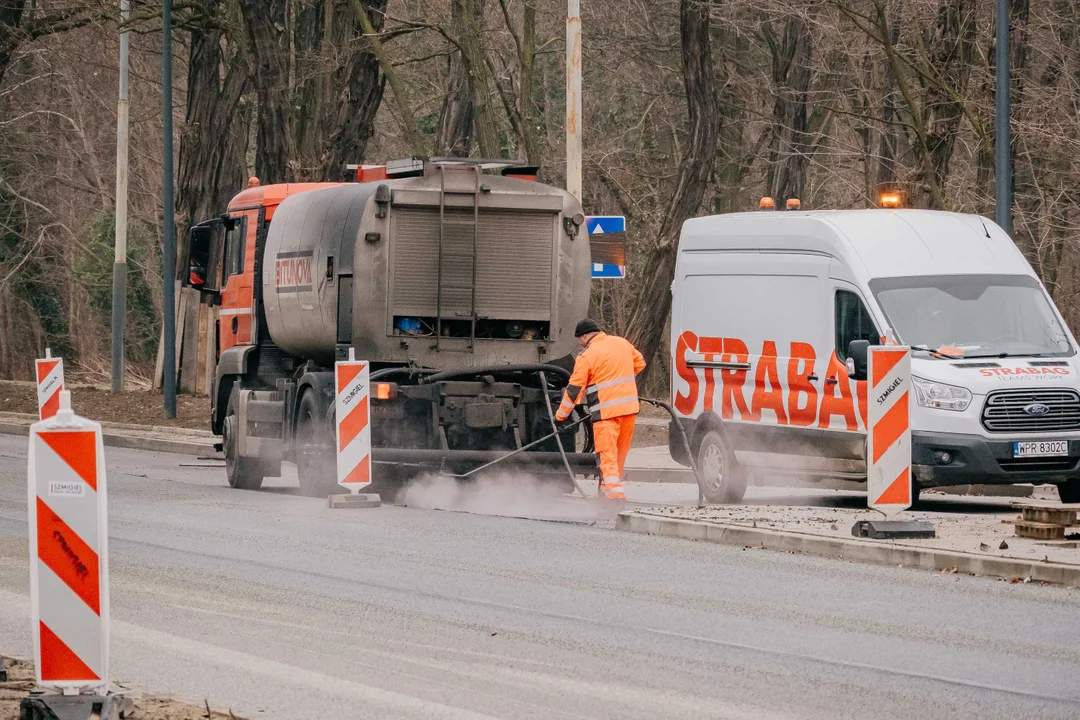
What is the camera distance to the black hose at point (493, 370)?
57.4 ft

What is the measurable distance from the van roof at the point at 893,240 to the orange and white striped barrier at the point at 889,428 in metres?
3.65

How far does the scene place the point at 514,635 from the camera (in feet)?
31.0

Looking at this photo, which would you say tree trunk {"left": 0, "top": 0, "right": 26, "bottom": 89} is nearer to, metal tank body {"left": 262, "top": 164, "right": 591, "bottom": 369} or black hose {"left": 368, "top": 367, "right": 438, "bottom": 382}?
metal tank body {"left": 262, "top": 164, "right": 591, "bottom": 369}

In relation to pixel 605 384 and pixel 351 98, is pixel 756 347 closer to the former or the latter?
pixel 605 384

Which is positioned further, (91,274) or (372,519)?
(91,274)

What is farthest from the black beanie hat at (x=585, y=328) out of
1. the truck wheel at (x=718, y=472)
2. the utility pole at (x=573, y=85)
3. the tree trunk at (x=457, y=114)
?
the tree trunk at (x=457, y=114)

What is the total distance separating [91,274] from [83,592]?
154ft

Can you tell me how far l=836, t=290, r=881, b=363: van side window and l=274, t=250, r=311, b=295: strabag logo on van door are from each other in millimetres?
4905

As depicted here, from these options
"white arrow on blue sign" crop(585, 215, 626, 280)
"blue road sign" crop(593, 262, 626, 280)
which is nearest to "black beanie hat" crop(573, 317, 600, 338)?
"blue road sign" crop(593, 262, 626, 280)

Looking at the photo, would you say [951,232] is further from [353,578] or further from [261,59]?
[261,59]

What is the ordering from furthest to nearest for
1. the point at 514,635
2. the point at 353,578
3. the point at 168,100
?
1. the point at 168,100
2. the point at 353,578
3. the point at 514,635

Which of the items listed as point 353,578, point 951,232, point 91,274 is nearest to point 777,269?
point 951,232

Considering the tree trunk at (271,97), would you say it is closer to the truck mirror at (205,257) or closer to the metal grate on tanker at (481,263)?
the truck mirror at (205,257)

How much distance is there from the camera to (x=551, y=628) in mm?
9688
